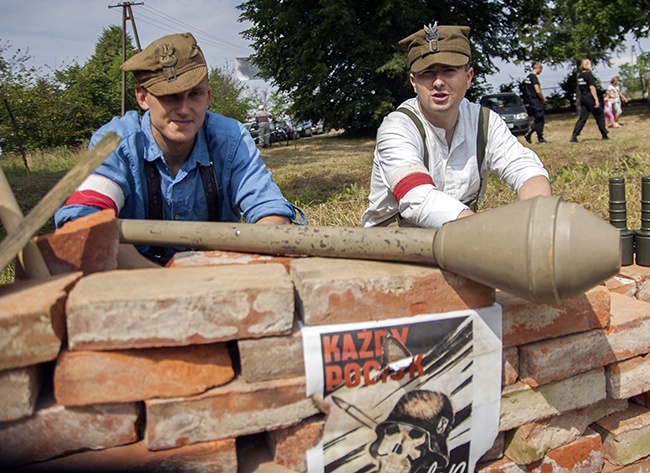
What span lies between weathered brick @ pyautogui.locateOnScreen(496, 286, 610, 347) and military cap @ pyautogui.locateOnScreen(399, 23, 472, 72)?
126cm

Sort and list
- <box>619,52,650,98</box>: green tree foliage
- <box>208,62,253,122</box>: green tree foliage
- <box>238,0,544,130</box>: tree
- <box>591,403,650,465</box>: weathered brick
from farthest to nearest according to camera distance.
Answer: <box>619,52,650,98</box>: green tree foliage
<box>208,62,253,122</box>: green tree foliage
<box>238,0,544,130</box>: tree
<box>591,403,650,465</box>: weathered brick

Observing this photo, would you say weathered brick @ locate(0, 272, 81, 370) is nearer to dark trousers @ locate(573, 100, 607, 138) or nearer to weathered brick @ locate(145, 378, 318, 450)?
weathered brick @ locate(145, 378, 318, 450)

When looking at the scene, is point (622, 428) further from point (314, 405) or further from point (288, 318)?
point (288, 318)

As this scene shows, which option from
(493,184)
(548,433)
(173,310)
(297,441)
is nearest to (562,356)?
(548,433)

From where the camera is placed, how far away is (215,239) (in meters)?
2.06

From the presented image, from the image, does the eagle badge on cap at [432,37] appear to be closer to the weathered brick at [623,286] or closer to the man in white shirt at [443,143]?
the man in white shirt at [443,143]

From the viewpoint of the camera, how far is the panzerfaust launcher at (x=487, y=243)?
5.41 feet

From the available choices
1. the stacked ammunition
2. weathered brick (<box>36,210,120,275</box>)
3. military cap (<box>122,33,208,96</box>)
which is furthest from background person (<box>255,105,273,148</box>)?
weathered brick (<box>36,210,120,275</box>)

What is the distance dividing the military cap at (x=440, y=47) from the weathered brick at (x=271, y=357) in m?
1.70

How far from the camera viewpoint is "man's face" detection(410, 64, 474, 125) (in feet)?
9.36

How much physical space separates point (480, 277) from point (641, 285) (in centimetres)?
217

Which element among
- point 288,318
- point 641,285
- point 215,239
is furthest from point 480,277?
point 641,285

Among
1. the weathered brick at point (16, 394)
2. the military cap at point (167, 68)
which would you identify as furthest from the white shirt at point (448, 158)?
the weathered brick at point (16, 394)

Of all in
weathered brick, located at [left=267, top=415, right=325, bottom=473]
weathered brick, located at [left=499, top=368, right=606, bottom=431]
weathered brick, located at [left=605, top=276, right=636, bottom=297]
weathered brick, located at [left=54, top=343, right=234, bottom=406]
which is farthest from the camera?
weathered brick, located at [left=605, top=276, right=636, bottom=297]
